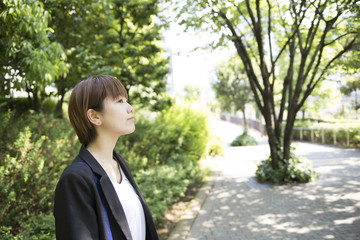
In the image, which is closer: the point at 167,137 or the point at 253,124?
the point at 167,137

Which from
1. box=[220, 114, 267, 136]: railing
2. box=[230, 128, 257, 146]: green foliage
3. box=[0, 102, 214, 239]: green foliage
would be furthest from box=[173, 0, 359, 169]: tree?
box=[220, 114, 267, 136]: railing

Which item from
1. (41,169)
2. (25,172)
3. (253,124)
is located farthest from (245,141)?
(25,172)

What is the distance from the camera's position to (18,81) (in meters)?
4.10

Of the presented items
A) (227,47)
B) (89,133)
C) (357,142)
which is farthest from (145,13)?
(357,142)

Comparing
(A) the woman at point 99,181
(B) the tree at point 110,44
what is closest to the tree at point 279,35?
(B) the tree at point 110,44

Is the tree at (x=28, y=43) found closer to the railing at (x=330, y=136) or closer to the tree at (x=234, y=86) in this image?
the railing at (x=330, y=136)

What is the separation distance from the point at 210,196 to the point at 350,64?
4.52 metres

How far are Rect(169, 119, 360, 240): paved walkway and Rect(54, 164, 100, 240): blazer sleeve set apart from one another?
11.6 feet

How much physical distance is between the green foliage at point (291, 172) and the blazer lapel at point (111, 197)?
6946 millimetres

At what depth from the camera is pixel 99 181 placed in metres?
1.50

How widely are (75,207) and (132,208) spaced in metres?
0.43

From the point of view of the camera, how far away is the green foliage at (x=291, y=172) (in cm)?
766

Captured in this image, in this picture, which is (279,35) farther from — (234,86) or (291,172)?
(234,86)

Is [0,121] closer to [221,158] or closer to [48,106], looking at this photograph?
[48,106]
